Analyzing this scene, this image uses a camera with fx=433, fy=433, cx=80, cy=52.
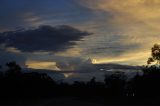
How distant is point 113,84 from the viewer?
106 m

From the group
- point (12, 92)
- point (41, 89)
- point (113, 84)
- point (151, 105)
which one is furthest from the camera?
point (113, 84)

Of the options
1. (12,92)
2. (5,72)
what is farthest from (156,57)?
(5,72)

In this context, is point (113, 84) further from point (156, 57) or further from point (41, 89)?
point (156, 57)

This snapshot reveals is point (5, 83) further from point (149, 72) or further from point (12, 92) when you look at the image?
point (149, 72)

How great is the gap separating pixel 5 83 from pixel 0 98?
9.47m

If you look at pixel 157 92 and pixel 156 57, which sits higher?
pixel 156 57

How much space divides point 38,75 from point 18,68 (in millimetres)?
5855

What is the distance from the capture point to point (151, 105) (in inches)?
1827

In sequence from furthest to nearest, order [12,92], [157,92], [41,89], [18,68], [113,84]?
[113,84] → [18,68] → [41,89] → [12,92] → [157,92]

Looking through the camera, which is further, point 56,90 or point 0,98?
point 56,90

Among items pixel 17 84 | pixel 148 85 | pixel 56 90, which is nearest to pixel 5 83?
pixel 17 84

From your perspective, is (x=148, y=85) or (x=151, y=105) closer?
(x=151, y=105)

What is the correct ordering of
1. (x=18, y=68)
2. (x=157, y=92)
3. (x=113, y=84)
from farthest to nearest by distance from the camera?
(x=113, y=84) → (x=18, y=68) → (x=157, y=92)

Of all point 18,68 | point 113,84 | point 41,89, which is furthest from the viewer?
point 113,84
